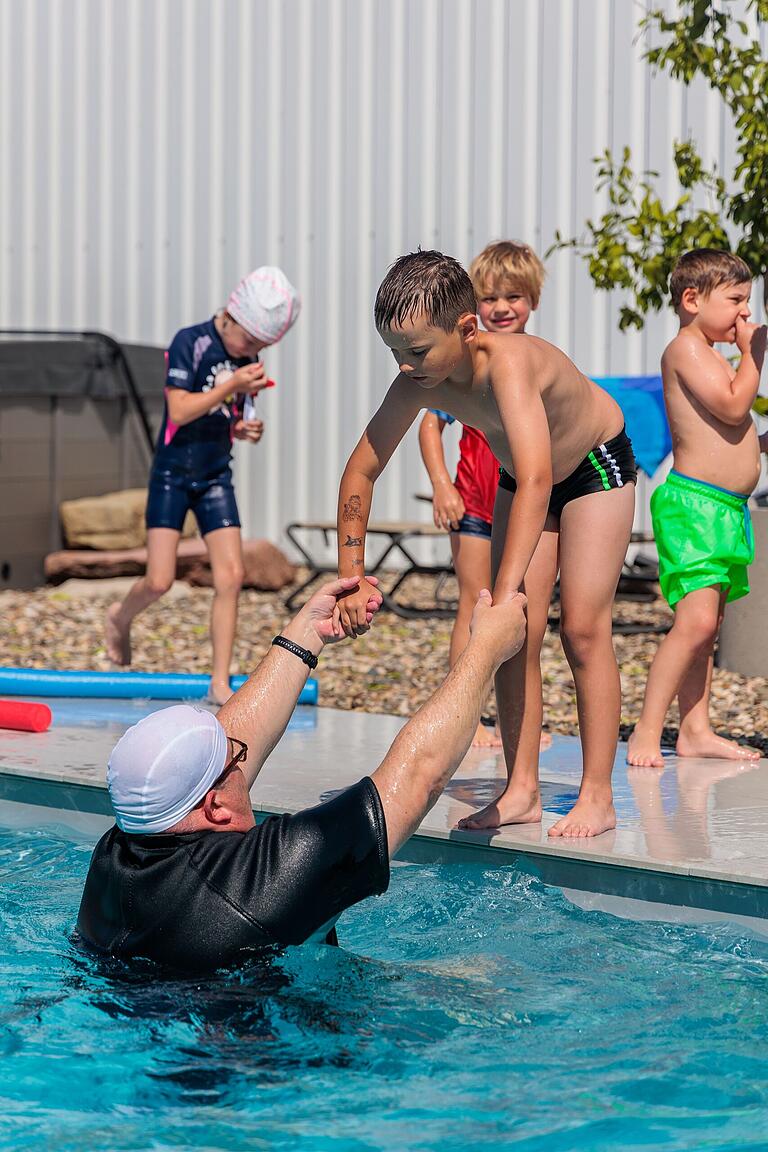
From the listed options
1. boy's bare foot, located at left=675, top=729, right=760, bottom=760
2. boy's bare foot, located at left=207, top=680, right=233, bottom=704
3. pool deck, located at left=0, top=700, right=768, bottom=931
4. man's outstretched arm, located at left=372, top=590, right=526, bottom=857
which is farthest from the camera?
boy's bare foot, located at left=207, top=680, right=233, bottom=704

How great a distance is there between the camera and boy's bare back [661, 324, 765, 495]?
4.57 metres

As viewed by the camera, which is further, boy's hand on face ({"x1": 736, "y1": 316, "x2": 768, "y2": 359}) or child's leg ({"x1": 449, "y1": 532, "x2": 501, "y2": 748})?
child's leg ({"x1": 449, "y1": 532, "x2": 501, "y2": 748})

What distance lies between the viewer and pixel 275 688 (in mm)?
3164

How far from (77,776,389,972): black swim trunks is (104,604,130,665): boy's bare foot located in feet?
11.6

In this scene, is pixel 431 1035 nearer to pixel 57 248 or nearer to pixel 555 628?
pixel 555 628

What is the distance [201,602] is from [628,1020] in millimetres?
6925

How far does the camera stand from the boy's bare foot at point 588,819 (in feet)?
11.8

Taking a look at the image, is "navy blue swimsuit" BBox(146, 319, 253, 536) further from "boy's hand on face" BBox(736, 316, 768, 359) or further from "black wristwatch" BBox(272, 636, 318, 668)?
"black wristwatch" BBox(272, 636, 318, 668)

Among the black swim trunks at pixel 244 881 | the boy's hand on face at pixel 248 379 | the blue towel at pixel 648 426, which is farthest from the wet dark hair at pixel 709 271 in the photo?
the blue towel at pixel 648 426

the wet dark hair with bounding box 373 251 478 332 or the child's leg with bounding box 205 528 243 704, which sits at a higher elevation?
the wet dark hair with bounding box 373 251 478 332

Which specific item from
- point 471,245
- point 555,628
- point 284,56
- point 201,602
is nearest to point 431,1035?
point 555,628

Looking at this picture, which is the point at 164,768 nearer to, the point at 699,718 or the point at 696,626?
the point at 696,626

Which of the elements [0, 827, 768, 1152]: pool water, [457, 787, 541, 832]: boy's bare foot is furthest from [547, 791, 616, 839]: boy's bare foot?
[0, 827, 768, 1152]: pool water

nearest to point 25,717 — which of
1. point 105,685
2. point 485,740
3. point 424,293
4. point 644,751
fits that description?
point 105,685
